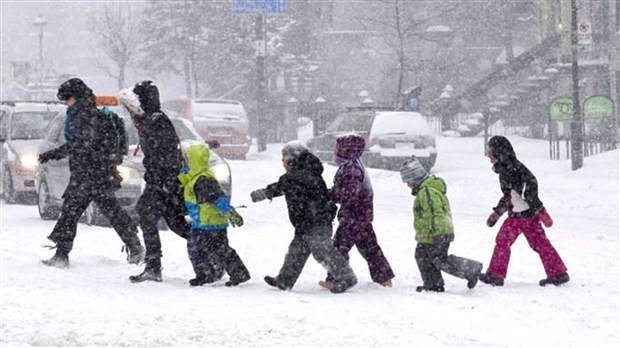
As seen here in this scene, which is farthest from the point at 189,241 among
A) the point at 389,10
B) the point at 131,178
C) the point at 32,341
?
the point at 389,10

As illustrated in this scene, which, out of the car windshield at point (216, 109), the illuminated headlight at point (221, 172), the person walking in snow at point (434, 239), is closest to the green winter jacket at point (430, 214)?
the person walking in snow at point (434, 239)

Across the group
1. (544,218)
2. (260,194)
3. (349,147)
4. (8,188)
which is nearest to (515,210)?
(544,218)

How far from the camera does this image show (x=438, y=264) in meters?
8.95

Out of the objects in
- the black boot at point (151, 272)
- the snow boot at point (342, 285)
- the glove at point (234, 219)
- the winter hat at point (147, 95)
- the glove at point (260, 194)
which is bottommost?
the snow boot at point (342, 285)

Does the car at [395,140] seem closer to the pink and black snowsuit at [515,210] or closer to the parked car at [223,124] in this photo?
the parked car at [223,124]

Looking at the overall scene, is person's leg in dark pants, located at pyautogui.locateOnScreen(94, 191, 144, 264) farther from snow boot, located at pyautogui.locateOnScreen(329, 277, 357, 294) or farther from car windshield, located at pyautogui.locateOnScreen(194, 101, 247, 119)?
car windshield, located at pyautogui.locateOnScreen(194, 101, 247, 119)

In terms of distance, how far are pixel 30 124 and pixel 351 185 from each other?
1056 centimetres

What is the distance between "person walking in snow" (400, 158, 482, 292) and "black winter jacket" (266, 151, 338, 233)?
30.6 inches

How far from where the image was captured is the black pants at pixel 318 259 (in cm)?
873

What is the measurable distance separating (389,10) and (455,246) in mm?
32683

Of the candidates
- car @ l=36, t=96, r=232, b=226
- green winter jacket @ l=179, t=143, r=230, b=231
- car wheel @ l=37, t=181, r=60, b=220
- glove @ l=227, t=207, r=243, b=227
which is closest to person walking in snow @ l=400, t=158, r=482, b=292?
glove @ l=227, t=207, r=243, b=227

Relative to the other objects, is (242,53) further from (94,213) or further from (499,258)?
(499,258)

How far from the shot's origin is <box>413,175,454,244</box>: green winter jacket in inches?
354

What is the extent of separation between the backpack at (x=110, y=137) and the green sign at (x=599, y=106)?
14.9 meters
